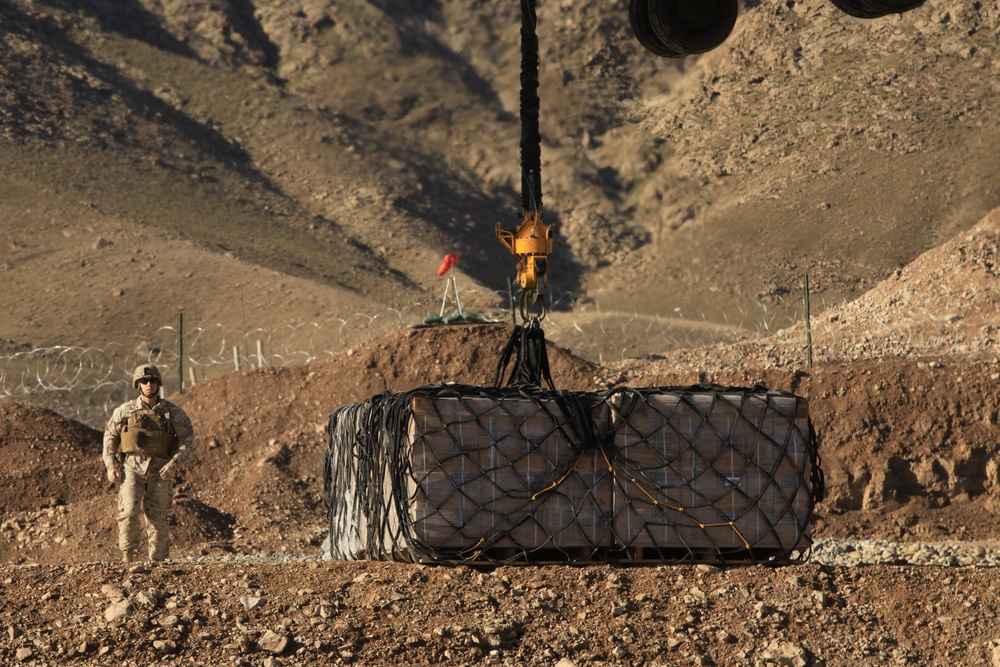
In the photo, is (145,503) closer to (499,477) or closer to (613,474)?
(499,477)

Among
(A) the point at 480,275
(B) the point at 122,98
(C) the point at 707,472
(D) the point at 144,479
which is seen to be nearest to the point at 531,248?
(C) the point at 707,472

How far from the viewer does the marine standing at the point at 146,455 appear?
12.3 m

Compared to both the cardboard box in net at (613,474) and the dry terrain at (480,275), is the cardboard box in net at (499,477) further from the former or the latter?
the dry terrain at (480,275)

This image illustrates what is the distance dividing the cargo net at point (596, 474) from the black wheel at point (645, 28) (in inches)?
161

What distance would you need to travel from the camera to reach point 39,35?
61000 millimetres

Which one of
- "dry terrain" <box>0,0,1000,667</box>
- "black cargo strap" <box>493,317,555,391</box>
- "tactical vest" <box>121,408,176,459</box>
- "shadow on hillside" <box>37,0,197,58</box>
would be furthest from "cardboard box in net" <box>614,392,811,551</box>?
"shadow on hillside" <box>37,0,197,58</box>

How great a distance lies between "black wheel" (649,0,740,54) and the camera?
12.5 m

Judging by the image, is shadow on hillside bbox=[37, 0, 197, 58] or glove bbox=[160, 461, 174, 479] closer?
glove bbox=[160, 461, 174, 479]

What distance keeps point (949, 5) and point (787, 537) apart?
58057 mm

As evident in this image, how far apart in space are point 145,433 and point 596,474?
467 centimetres

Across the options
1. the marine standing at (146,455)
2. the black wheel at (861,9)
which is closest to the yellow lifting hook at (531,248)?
the black wheel at (861,9)

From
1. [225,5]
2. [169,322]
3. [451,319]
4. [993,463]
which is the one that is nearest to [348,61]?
[225,5]

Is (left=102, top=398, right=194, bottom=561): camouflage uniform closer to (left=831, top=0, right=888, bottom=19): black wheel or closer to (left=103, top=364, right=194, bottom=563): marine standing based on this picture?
(left=103, top=364, right=194, bottom=563): marine standing

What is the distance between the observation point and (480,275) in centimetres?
5588
